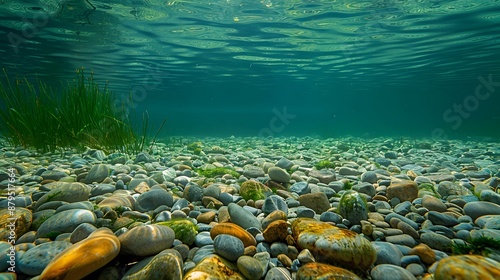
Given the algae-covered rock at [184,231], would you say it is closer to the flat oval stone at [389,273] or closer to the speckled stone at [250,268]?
the speckled stone at [250,268]

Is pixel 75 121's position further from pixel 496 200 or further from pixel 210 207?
pixel 496 200

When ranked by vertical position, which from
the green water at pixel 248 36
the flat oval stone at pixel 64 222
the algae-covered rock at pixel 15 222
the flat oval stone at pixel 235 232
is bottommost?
the algae-covered rock at pixel 15 222

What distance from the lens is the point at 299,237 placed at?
7.64 ft

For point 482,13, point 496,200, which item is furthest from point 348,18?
point 496,200

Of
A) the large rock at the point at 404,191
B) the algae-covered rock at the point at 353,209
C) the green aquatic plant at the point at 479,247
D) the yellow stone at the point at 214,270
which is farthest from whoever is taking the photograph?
the large rock at the point at 404,191

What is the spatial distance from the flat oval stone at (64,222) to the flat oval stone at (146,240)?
733mm

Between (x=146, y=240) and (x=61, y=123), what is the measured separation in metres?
6.16

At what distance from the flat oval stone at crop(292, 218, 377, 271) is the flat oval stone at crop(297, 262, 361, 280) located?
0.42 ft

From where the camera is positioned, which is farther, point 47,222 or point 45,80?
point 45,80

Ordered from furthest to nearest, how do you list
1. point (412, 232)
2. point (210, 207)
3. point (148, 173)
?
point (148, 173)
point (210, 207)
point (412, 232)

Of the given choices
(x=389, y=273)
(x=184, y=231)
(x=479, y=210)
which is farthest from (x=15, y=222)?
(x=479, y=210)

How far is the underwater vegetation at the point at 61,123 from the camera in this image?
6.69 m

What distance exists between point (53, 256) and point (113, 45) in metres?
17.5

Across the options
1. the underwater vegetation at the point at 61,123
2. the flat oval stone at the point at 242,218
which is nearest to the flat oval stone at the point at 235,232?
the flat oval stone at the point at 242,218
